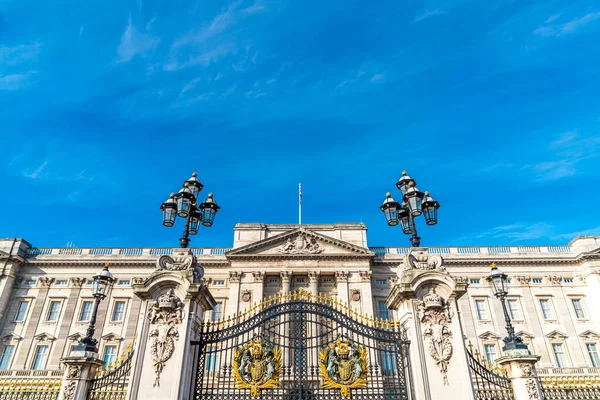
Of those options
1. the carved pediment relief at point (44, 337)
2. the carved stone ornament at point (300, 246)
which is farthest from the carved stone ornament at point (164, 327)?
the carved pediment relief at point (44, 337)

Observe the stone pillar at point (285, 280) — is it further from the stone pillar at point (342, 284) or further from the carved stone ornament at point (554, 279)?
the carved stone ornament at point (554, 279)

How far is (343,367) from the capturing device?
10469mm

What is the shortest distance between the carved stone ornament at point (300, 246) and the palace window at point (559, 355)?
1006 inches

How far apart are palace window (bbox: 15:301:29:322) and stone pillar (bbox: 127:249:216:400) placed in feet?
132

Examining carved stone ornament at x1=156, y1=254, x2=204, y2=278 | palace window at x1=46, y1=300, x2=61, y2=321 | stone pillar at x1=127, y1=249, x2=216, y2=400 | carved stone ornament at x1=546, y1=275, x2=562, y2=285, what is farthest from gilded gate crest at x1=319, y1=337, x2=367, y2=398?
carved stone ornament at x1=546, y1=275, x2=562, y2=285

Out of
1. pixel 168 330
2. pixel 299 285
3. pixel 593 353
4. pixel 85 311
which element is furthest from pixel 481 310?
pixel 85 311

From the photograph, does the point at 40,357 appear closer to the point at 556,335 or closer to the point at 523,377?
the point at 523,377

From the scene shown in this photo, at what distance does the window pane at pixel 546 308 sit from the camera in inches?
1621

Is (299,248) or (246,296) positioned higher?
(299,248)

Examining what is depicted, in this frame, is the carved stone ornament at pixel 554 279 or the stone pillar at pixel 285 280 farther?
the carved stone ornament at pixel 554 279

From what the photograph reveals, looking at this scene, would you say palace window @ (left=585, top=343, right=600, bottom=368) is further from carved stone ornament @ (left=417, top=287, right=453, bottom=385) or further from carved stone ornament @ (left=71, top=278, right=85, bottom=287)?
carved stone ornament @ (left=71, top=278, right=85, bottom=287)

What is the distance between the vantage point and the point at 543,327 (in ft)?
132

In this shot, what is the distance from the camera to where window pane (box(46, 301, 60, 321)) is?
41.2 m

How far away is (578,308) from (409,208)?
132ft
